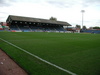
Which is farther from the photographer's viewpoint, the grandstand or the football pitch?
the grandstand

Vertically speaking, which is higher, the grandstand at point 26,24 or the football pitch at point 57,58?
the grandstand at point 26,24

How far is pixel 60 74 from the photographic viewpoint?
136 inches

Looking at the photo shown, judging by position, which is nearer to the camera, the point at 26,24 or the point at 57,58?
the point at 57,58

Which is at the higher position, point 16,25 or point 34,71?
point 16,25

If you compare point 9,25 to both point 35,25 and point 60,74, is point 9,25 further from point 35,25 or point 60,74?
point 60,74

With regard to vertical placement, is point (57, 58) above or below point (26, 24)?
below

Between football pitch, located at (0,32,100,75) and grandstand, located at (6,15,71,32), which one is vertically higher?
grandstand, located at (6,15,71,32)

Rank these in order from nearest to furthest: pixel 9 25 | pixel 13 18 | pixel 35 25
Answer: pixel 13 18, pixel 9 25, pixel 35 25

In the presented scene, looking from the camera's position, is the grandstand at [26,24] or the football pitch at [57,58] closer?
the football pitch at [57,58]

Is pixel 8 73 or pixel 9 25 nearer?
pixel 8 73

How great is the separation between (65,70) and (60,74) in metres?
0.39

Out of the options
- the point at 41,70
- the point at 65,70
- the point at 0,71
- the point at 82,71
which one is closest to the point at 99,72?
the point at 82,71

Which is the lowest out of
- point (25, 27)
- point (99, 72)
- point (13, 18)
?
point (99, 72)

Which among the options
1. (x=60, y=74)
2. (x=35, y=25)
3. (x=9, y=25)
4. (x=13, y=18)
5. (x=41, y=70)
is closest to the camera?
(x=60, y=74)
